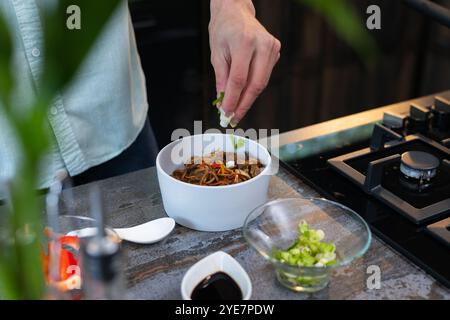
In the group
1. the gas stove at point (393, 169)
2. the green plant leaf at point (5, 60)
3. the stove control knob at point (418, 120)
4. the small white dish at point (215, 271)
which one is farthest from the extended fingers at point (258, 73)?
the green plant leaf at point (5, 60)

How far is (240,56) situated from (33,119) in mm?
687

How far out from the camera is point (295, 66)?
2.42 metres

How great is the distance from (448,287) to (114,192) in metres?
0.60

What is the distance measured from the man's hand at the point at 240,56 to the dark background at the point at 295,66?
1044 millimetres

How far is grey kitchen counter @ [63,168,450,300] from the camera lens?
2.69 ft

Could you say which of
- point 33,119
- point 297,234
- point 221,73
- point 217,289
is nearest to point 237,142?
point 221,73

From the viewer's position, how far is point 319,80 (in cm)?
250

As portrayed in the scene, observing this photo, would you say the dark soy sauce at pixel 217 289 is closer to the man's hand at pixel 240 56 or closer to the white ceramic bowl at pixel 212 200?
the white ceramic bowl at pixel 212 200

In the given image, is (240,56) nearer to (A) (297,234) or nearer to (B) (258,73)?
(B) (258,73)

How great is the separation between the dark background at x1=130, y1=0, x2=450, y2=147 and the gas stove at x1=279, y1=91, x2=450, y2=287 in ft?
3.35

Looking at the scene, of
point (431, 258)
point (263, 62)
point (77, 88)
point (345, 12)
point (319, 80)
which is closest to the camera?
point (345, 12)

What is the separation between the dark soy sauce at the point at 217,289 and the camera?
0.80 metres
